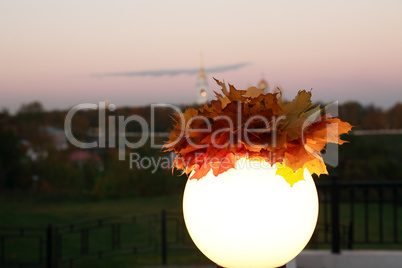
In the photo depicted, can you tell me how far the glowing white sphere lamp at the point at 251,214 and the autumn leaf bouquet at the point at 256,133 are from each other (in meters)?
0.05

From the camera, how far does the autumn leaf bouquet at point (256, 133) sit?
1776 mm

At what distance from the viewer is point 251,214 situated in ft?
5.72

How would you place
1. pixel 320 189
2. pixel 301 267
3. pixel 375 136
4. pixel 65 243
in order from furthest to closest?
pixel 375 136 < pixel 65 243 < pixel 320 189 < pixel 301 267

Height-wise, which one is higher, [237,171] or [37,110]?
[37,110]

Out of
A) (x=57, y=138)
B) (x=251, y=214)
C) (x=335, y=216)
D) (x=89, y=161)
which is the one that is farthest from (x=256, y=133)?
(x=57, y=138)

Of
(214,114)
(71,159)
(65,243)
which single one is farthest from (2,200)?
(214,114)

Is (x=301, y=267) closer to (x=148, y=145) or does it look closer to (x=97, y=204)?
(x=148, y=145)

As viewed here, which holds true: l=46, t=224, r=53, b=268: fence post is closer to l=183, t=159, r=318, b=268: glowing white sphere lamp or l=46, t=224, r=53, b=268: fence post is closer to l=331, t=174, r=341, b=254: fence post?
l=331, t=174, r=341, b=254: fence post

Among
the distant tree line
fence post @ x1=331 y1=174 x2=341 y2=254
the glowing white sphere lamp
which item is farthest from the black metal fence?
the glowing white sphere lamp

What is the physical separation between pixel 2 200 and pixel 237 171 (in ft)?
52.0

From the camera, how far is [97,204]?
16.3 meters

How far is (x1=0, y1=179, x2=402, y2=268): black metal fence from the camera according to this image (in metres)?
5.22

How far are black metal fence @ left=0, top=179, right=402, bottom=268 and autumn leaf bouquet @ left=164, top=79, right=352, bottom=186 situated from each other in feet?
11.0

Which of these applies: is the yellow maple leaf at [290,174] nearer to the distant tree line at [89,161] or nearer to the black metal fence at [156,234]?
the black metal fence at [156,234]
